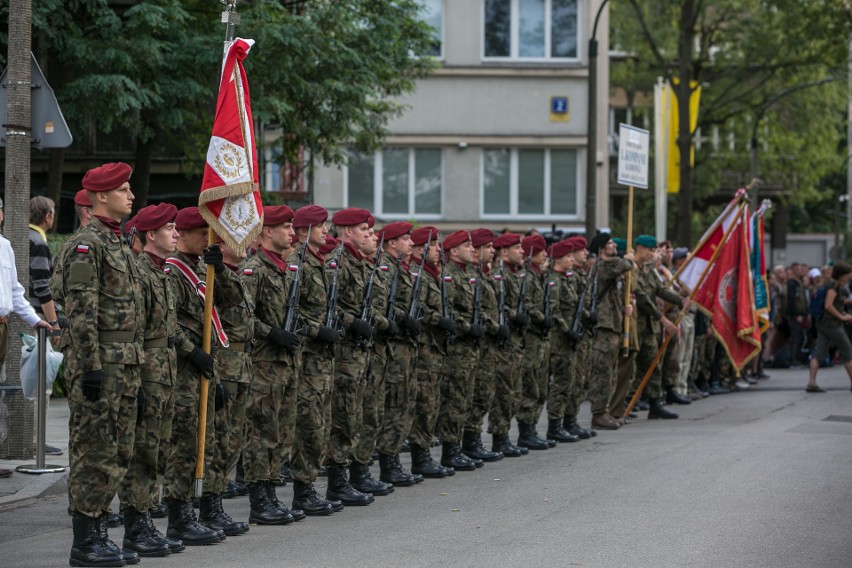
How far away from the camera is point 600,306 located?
53.0ft

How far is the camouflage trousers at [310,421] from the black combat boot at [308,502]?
70 millimetres

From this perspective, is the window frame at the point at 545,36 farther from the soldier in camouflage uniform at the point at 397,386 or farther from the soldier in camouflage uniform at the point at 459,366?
the soldier in camouflage uniform at the point at 397,386

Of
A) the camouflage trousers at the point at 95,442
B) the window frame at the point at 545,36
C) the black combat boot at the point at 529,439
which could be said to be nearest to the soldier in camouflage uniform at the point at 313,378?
the camouflage trousers at the point at 95,442

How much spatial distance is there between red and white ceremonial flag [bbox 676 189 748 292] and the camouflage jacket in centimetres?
1134

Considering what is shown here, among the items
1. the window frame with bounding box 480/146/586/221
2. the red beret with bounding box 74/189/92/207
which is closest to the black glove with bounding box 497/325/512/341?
the red beret with bounding box 74/189/92/207

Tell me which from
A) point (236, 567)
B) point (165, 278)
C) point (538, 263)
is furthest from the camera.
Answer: point (538, 263)

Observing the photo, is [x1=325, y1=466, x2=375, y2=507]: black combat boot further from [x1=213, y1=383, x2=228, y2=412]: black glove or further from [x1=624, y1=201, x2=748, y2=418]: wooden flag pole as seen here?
[x1=624, y1=201, x2=748, y2=418]: wooden flag pole

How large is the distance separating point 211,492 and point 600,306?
26.3ft

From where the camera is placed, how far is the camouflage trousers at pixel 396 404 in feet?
37.2

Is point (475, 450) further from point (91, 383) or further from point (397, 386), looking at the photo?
point (91, 383)

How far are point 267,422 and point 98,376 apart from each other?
1.96 metres

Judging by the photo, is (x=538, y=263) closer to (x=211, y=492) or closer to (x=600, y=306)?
(x=600, y=306)

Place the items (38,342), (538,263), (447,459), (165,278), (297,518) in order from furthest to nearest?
(538,263) → (447,459) → (38,342) → (297,518) → (165,278)

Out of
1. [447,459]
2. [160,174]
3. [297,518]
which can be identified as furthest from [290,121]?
[297,518]
